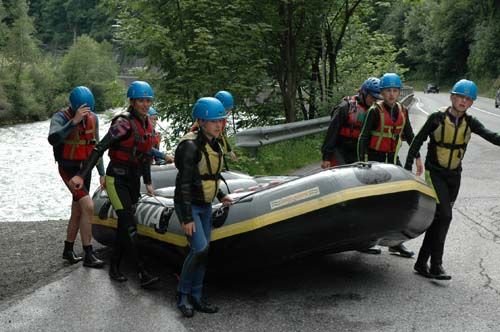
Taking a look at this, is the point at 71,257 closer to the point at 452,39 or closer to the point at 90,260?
the point at 90,260

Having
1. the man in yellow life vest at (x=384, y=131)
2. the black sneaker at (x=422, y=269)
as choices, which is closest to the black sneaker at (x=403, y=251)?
the man in yellow life vest at (x=384, y=131)

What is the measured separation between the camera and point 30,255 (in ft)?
21.2

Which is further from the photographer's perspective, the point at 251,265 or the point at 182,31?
the point at 182,31

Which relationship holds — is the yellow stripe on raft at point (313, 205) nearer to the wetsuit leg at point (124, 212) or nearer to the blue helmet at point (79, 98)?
the wetsuit leg at point (124, 212)

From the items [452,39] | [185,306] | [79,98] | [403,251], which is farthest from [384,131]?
[452,39]

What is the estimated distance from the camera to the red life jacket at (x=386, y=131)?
597 cm

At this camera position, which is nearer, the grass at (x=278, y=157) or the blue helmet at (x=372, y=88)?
the blue helmet at (x=372, y=88)

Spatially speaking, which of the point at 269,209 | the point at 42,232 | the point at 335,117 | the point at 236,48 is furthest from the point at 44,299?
the point at 236,48

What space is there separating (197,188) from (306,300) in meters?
1.26

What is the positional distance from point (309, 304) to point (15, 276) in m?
2.84

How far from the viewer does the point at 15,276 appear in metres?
5.73

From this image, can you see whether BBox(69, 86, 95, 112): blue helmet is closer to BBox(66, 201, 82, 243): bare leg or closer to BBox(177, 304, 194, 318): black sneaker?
BBox(66, 201, 82, 243): bare leg

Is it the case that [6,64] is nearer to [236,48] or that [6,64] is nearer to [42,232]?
[236,48]

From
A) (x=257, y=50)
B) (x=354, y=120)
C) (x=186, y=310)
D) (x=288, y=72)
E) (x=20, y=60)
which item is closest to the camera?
(x=186, y=310)
